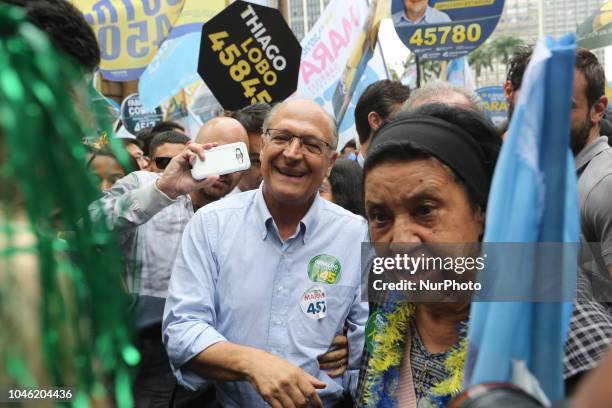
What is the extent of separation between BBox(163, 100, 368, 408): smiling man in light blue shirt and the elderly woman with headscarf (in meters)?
0.54

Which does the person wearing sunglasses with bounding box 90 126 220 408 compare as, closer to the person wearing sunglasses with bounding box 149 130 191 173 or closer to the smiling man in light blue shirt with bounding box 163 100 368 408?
the smiling man in light blue shirt with bounding box 163 100 368 408

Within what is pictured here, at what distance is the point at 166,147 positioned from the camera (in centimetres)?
486

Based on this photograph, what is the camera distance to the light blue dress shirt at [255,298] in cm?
244

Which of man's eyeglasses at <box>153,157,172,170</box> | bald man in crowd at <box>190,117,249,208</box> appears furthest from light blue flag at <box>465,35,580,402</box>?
man's eyeglasses at <box>153,157,172,170</box>

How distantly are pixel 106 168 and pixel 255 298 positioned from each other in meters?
1.55

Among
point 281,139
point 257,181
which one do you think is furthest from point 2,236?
point 257,181

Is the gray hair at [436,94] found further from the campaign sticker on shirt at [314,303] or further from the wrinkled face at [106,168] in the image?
the wrinkled face at [106,168]

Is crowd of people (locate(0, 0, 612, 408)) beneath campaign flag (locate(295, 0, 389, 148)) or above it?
beneath

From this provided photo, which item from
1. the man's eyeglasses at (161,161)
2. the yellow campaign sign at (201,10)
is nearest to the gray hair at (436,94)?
the man's eyeglasses at (161,161)

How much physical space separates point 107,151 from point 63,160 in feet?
0.67

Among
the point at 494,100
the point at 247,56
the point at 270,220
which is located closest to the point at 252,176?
the point at 247,56

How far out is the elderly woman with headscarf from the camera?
1.57 m

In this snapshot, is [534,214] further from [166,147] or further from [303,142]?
[166,147]

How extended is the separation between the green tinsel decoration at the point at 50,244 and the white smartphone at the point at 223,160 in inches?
81.1
